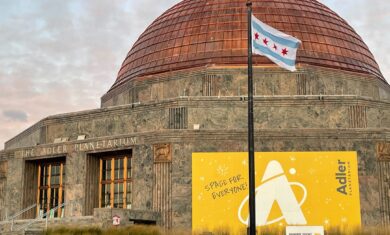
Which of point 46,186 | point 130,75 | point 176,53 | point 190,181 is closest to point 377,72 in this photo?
point 176,53

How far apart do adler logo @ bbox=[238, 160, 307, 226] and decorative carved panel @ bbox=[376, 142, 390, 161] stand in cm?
189

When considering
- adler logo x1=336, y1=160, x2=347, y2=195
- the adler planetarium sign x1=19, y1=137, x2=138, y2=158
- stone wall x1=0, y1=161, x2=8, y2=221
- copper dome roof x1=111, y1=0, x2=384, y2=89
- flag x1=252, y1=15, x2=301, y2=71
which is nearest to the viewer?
flag x1=252, y1=15, x2=301, y2=71

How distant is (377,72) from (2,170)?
12416 millimetres

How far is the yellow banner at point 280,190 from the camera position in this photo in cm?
1234

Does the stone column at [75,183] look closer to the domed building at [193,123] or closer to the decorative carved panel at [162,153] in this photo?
the domed building at [193,123]

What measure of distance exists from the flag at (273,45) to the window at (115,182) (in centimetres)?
618

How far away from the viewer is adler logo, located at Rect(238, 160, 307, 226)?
40.3 feet

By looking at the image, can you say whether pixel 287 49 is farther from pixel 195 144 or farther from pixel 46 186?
pixel 46 186

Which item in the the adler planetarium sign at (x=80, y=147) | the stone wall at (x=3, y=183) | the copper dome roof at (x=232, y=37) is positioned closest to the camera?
the the adler planetarium sign at (x=80, y=147)

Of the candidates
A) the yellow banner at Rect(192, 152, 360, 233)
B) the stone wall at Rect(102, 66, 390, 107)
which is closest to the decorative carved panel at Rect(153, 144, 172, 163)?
the yellow banner at Rect(192, 152, 360, 233)

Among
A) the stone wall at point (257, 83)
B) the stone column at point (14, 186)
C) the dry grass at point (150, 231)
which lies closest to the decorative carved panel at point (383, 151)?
the dry grass at point (150, 231)

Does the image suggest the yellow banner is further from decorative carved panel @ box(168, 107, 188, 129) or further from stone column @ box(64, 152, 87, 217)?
stone column @ box(64, 152, 87, 217)

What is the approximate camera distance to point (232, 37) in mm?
18000

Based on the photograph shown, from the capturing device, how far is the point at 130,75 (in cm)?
1945
